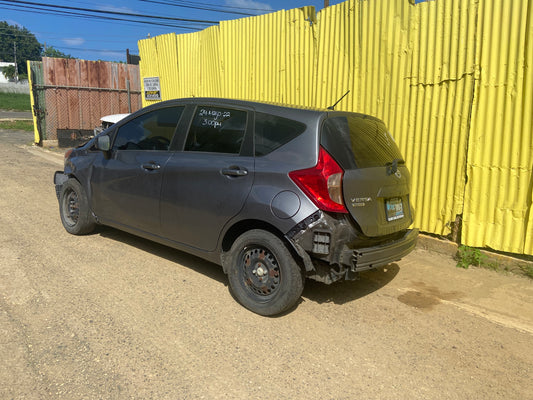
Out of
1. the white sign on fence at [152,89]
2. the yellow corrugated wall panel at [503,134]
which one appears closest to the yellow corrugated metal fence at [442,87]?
the yellow corrugated wall panel at [503,134]

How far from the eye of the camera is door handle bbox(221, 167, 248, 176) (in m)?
3.79

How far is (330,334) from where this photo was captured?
11.5 feet

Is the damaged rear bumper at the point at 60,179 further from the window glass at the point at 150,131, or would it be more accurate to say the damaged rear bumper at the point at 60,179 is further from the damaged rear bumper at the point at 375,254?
the damaged rear bumper at the point at 375,254

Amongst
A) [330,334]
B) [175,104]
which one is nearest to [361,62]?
[175,104]

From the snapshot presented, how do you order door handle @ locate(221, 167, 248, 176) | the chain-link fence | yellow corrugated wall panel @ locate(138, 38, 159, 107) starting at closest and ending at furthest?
door handle @ locate(221, 167, 248, 176), yellow corrugated wall panel @ locate(138, 38, 159, 107), the chain-link fence

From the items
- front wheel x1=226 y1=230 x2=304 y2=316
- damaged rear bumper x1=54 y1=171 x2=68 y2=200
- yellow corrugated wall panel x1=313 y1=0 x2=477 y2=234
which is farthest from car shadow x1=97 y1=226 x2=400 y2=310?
yellow corrugated wall panel x1=313 y1=0 x2=477 y2=234

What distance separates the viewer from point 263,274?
3.77 m

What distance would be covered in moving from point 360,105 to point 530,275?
297cm

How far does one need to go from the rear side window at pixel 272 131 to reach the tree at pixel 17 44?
12023 cm

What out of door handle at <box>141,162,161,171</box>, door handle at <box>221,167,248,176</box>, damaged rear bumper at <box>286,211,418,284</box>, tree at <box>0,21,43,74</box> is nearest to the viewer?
damaged rear bumper at <box>286,211,418,284</box>

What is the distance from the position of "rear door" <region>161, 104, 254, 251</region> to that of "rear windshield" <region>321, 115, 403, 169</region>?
2.37 feet

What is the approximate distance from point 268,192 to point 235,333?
3.81 ft

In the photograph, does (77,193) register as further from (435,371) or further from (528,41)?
(528,41)

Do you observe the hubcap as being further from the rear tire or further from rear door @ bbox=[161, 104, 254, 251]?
the rear tire
